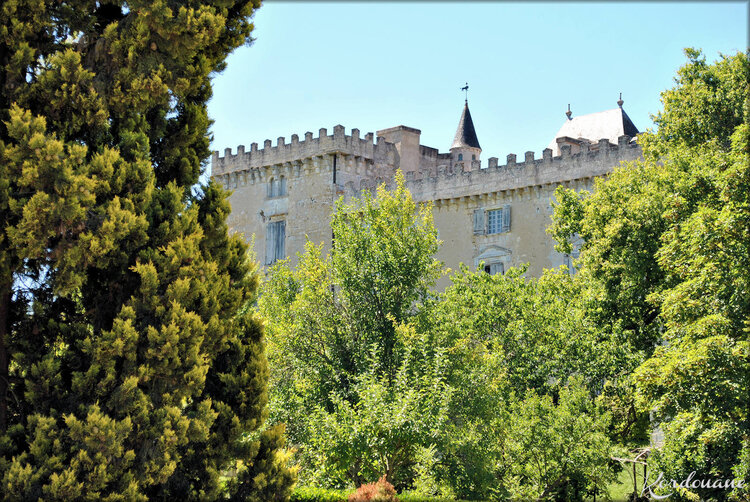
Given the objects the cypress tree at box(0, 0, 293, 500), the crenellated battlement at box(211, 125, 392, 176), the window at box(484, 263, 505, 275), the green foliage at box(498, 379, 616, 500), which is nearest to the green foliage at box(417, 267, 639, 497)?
the green foliage at box(498, 379, 616, 500)

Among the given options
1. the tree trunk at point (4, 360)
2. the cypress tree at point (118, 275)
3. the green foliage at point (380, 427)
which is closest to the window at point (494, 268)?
the green foliage at point (380, 427)

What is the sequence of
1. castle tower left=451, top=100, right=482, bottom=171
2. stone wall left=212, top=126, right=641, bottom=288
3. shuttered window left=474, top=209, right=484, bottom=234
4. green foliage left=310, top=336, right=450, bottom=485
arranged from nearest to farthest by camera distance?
green foliage left=310, top=336, right=450, bottom=485, stone wall left=212, top=126, right=641, bottom=288, shuttered window left=474, top=209, right=484, bottom=234, castle tower left=451, top=100, right=482, bottom=171

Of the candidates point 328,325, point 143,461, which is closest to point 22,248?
point 143,461

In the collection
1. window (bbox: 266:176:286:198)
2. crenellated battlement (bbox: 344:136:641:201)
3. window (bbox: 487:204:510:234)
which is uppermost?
window (bbox: 266:176:286:198)

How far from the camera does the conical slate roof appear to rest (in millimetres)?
56500

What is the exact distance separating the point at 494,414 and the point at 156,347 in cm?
1169

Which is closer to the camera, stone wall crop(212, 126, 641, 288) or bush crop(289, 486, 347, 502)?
bush crop(289, 486, 347, 502)

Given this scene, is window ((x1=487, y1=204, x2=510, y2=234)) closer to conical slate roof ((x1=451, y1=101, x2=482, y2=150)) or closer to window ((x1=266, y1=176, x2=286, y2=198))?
window ((x1=266, y1=176, x2=286, y2=198))

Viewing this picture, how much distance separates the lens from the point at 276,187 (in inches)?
1859

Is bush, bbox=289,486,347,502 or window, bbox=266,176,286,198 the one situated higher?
window, bbox=266,176,286,198

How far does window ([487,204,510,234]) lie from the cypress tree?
1023 inches

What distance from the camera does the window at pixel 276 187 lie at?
4694 cm

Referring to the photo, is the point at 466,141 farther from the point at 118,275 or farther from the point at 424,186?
the point at 118,275

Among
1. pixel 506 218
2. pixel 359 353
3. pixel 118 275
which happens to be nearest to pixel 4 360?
pixel 118 275
